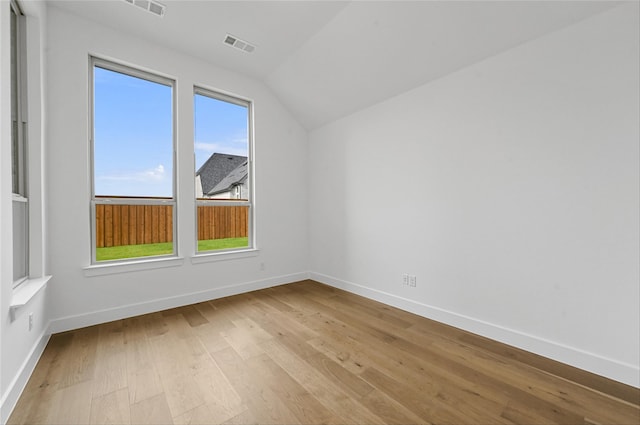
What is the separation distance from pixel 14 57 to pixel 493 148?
13.8 feet

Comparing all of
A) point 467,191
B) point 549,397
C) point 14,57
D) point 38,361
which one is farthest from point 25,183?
point 549,397

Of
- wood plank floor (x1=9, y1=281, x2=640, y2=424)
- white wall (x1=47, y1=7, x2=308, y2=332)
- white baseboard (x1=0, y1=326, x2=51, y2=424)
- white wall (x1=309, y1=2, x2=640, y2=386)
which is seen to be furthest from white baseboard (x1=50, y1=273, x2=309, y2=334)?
white wall (x1=309, y1=2, x2=640, y2=386)

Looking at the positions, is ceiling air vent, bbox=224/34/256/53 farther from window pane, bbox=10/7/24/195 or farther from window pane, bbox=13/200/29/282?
window pane, bbox=13/200/29/282

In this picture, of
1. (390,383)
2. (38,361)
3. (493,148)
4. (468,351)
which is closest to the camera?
(390,383)

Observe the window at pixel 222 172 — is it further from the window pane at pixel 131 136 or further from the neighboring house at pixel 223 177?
the window pane at pixel 131 136

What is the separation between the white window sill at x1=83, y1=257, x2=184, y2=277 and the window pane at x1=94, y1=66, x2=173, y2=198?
0.79 metres

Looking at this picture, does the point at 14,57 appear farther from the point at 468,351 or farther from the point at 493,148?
the point at 468,351

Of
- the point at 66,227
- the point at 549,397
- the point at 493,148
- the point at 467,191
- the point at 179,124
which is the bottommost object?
the point at 549,397

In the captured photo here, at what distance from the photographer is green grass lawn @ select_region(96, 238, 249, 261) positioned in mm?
2966

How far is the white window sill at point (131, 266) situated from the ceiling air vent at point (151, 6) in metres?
2.67

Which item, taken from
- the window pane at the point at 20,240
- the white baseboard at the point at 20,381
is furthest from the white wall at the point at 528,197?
the window pane at the point at 20,240

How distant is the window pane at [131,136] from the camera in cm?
297

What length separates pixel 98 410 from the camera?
1598 millimetres

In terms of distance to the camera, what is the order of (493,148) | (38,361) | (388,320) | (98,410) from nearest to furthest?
1. (98,410)
2. (38,361)
3. (493,148)
4. (388,320)
